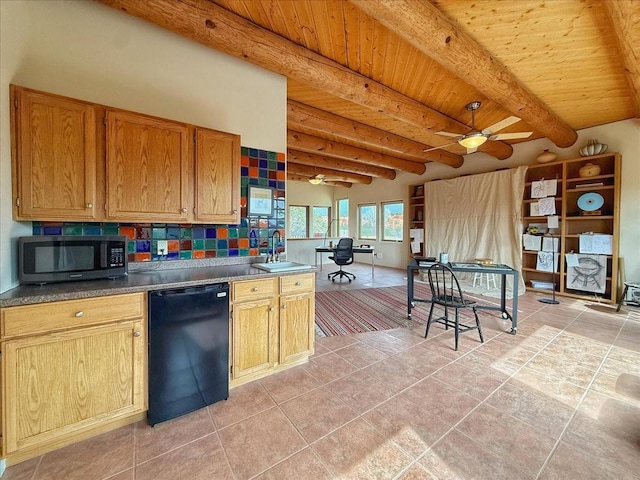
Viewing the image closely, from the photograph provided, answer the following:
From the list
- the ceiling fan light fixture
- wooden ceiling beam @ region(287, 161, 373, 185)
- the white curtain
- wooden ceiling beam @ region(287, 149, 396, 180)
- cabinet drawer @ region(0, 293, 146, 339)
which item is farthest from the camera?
wooden ceiling beam @ region(287, 161, 373, 185)

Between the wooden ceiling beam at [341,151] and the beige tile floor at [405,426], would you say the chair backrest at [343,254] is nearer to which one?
the wooden ceiling beam at [341,151]

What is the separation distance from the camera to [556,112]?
3.81 m

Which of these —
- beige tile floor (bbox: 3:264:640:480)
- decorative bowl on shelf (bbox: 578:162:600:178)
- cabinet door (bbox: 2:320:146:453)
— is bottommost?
beige tile floor (bbox: 3:264:640:480)

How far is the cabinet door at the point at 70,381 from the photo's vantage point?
1285 mm

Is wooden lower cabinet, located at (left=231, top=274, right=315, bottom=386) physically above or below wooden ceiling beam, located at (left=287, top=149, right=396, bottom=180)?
below

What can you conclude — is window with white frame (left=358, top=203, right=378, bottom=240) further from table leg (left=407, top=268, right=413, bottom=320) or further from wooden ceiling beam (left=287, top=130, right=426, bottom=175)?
table leg (left=407, top=268, right=413, bottom=320)

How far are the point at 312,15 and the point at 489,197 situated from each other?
482 cm

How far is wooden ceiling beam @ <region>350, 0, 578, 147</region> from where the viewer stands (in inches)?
74.7

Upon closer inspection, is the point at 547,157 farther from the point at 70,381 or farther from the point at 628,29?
the point at 70,381

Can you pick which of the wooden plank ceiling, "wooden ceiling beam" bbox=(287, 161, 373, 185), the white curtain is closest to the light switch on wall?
the wooden plank ceiling

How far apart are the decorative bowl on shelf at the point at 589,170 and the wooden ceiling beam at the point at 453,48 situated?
4.78 ft

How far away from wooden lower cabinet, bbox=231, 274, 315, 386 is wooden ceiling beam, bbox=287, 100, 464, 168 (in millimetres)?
2588

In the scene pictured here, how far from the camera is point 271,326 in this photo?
6.75 ft

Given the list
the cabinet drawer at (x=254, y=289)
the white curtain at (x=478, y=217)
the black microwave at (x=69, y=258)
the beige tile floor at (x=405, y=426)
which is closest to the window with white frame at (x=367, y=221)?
the white curtain at (x=478, y=217)
